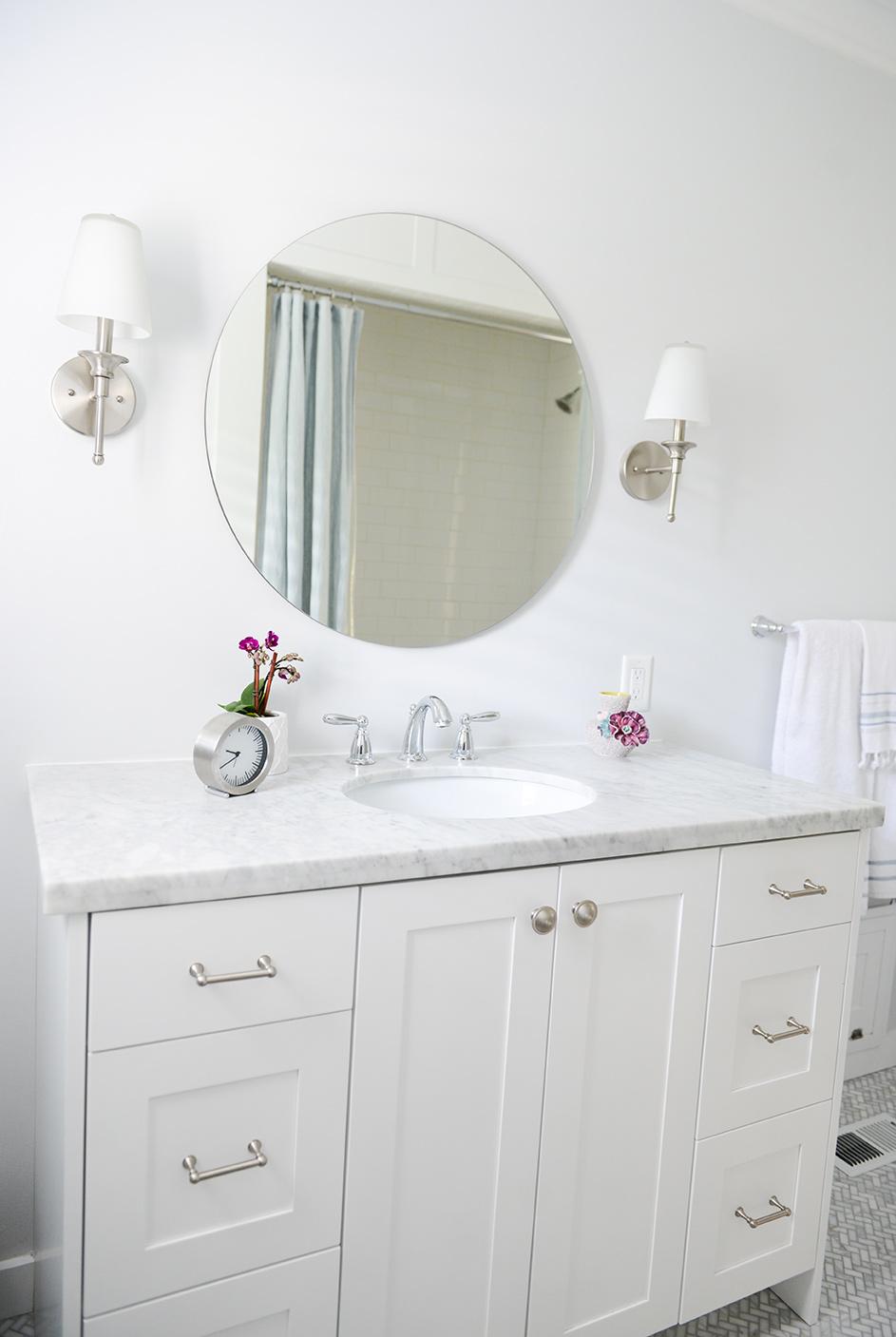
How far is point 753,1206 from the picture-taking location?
155 cm

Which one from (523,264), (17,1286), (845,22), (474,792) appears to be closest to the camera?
(17,1286)

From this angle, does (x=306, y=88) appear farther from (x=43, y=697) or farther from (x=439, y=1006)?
(x=439, y=1006)

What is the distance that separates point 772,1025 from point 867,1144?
3.11 ft

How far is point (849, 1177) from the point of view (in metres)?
2.04

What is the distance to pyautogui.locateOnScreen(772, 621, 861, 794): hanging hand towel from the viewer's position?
2.17m

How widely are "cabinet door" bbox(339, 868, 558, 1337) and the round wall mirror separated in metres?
0.65

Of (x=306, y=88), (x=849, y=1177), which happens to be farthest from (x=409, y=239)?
(x=849, y=1177)

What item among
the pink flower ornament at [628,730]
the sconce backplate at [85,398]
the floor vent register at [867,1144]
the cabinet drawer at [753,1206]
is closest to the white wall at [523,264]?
the sconce backplate at [85,398]

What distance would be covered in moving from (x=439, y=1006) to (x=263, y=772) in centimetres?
42

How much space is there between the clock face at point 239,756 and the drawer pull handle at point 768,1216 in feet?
3.52

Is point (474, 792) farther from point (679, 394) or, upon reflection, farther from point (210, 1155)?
point (679, 394)

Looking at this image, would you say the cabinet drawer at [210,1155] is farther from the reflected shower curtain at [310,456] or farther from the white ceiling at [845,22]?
the white ceiling at [845,22]

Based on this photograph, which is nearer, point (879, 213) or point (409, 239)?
point (409, 239)

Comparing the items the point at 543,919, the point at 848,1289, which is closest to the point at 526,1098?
the point at 543,919
